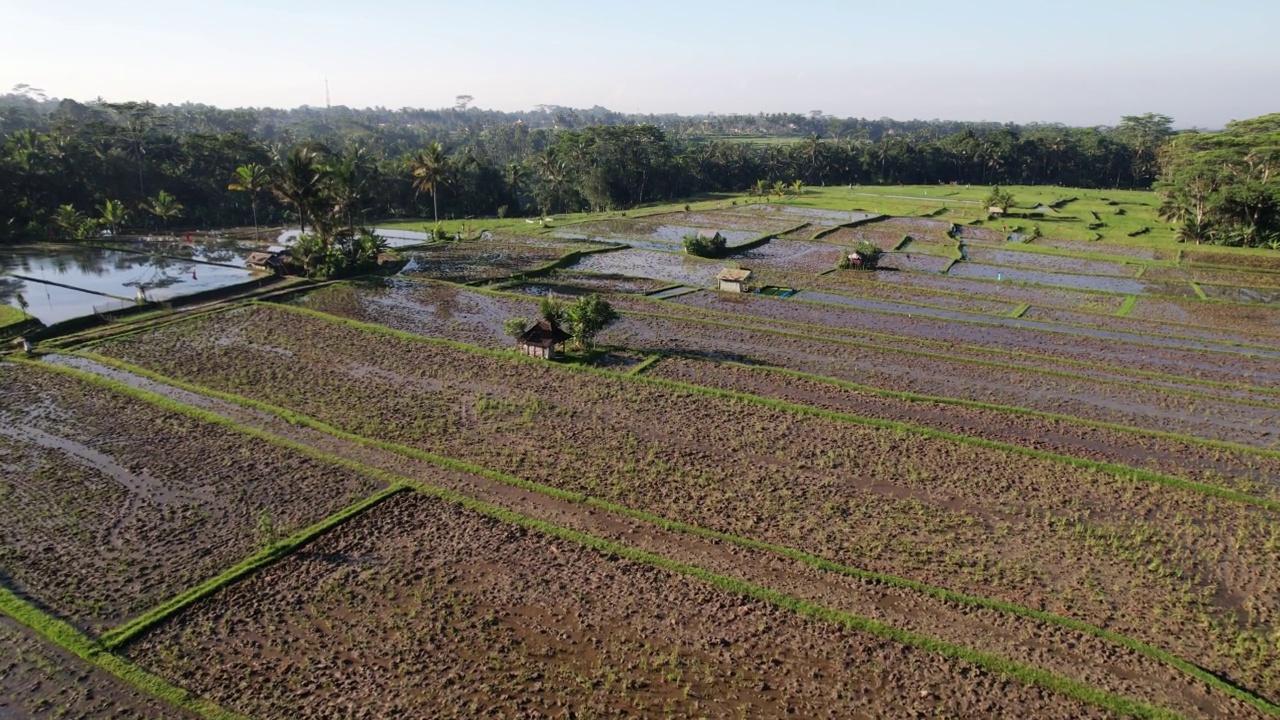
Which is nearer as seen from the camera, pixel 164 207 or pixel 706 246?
pixel 706 246

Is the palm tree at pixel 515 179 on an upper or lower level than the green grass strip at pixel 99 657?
upper

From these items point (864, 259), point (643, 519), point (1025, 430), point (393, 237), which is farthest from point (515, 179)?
point (643, 519)

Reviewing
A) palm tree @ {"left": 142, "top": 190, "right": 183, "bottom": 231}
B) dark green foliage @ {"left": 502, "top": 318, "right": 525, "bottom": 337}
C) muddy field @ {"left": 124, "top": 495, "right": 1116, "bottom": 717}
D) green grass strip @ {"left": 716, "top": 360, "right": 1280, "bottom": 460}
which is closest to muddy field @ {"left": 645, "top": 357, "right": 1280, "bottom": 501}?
green grass strip @ {"left": 716, "top": 360, "right": 1280, "bottom": 460}

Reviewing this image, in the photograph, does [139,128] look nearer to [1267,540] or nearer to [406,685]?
[406,685]

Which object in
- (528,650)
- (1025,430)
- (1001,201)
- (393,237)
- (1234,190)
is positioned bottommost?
(528,650)

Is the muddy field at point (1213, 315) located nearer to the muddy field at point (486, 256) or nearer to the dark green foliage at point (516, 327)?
the dark green foliage at point (516, 327)

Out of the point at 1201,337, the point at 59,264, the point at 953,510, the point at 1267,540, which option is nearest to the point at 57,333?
the point at 59,264

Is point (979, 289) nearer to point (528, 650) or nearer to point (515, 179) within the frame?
point (528, 650)

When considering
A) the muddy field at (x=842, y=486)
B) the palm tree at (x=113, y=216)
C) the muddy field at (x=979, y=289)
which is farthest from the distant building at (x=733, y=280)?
the palm tree at (x=113, y=216)
